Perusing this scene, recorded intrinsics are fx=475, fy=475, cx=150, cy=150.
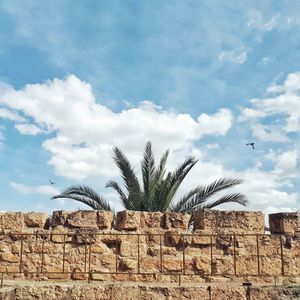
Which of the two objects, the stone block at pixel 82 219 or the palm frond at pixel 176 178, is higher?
the palm frond at pixel 176 178

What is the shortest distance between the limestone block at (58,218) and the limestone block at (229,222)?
Answer: 1.68 m

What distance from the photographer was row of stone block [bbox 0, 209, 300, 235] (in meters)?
5.78

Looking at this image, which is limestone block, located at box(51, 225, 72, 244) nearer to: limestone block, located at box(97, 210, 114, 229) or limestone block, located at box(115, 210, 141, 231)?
limestone block, located at box(97, 210, 114, 229)

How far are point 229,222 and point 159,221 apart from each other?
86 cm

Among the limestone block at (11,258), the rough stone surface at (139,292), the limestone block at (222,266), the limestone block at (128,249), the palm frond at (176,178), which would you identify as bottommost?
the rough stone surface at (139,292)

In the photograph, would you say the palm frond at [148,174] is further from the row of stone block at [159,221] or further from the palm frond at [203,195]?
the row of stone block at [159,221]

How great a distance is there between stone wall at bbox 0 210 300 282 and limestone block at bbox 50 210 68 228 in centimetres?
1

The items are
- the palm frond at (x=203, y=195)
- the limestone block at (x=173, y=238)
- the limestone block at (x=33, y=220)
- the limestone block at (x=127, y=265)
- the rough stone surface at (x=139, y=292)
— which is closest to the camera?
the rough stone surface at (x=139, y=292)

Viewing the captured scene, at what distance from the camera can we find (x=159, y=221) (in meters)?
5.86

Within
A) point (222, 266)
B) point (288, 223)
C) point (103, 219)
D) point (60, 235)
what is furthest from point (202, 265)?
point (60, 235)

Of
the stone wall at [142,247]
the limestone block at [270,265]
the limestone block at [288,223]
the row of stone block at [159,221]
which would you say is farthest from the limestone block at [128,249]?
the limestone block at [288,223]

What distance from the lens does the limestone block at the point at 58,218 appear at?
583 cm

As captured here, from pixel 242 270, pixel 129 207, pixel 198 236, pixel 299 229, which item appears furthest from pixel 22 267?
pixel 129 207

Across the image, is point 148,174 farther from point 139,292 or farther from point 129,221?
point 139,292
